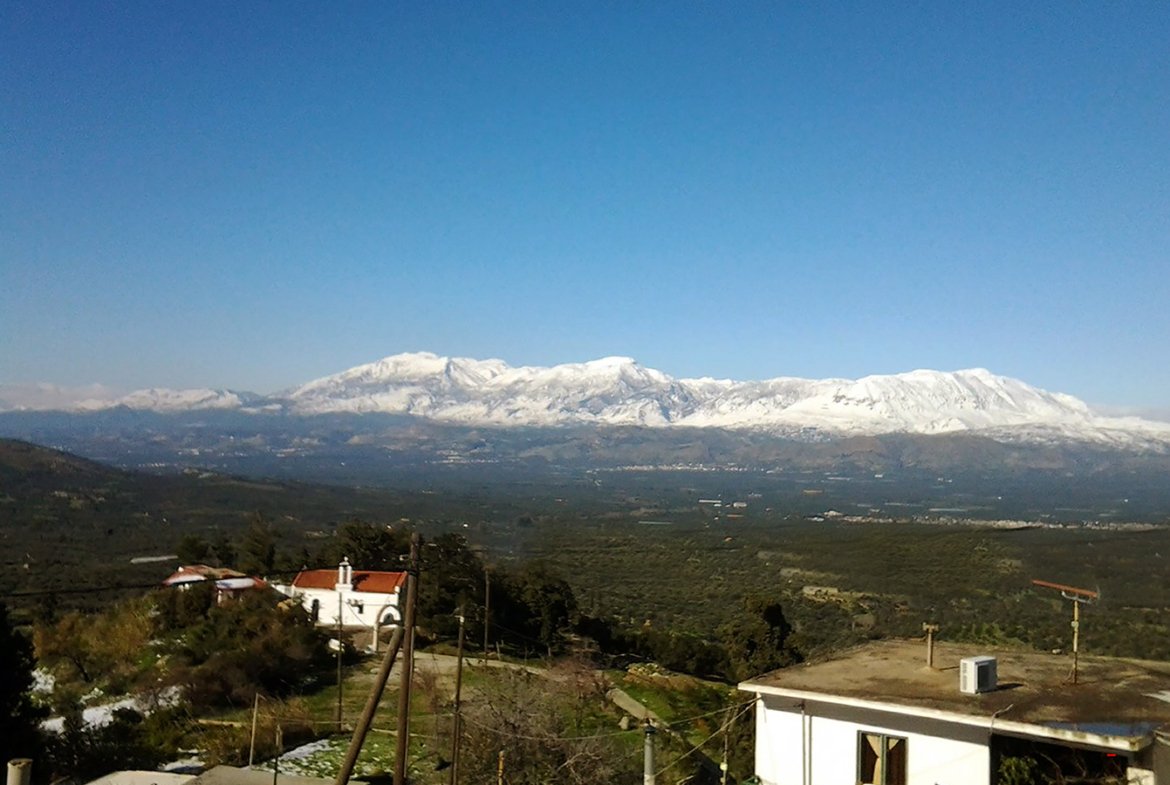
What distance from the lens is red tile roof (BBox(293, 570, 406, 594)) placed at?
95.7 ft

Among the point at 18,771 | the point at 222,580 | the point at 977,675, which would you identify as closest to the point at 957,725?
the point at 977,675

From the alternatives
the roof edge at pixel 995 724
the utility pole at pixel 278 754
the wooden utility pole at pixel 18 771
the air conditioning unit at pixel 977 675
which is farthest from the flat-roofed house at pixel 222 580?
the air conditioning unit at pixel 977 675

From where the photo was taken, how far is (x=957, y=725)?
30.1 feet

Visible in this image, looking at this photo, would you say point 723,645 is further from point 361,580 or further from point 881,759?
point 881,759

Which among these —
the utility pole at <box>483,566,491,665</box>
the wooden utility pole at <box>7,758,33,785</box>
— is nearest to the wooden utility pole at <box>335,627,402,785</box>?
the wooden utility pole at <box>7,758,33,785</box>

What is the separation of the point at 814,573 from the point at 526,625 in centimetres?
1880

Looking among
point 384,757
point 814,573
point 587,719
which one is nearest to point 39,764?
point 384,757

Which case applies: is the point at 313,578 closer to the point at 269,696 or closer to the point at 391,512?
the point at 269,696

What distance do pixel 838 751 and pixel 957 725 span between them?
48.3 inches

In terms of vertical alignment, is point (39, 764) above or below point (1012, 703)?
below

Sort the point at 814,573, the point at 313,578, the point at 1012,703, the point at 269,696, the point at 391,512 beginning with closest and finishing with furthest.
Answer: the point at 1012,703 → the point at 269,696 → the point at 313,578 → the point at 814,573 → the point at 391,512

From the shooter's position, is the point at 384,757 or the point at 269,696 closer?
the point at 384,757

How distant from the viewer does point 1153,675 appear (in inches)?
444

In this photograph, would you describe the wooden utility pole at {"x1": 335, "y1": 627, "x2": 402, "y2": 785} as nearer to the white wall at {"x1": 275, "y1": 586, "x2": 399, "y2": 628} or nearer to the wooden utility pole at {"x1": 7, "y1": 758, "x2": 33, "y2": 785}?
the wooden utility pole at {"x1": 7, "y1": 758, "x2": 33, "y2": 785}
